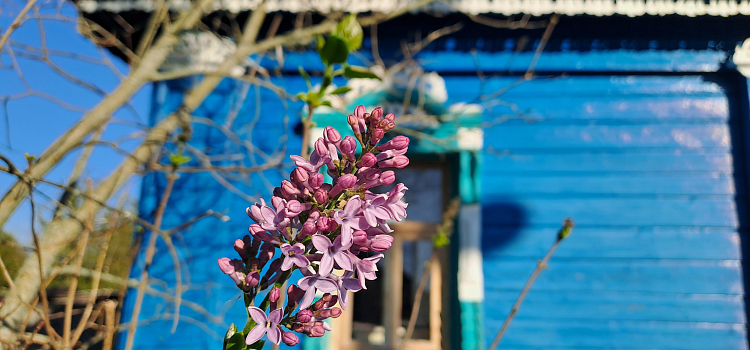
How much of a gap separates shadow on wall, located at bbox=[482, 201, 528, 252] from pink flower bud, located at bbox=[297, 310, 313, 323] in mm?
2715

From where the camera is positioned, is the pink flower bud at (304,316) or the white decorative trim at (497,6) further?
the white decorative trim at (497,6)

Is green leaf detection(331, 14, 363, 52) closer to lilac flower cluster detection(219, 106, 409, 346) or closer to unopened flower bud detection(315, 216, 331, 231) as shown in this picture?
lilac flower cluster detection(219, 106, 409, 346)

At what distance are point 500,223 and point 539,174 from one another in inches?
19.1

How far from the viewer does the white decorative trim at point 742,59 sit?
3270 millimetres

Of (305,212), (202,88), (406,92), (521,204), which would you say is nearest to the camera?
(305,212)

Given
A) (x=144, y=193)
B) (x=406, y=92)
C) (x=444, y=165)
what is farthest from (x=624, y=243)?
(x=144, y=193)

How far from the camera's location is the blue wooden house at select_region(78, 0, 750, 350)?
122 inches

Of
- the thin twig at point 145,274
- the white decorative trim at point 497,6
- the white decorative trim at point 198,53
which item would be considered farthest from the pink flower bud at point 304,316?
the white decorative trim at point 198,53

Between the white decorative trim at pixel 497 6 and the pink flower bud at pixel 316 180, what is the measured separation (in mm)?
2829

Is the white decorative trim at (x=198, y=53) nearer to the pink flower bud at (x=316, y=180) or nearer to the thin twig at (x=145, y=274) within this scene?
the thin twig at (x=145, y=274)

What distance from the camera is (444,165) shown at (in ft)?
11.7

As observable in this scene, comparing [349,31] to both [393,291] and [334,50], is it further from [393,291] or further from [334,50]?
[393,291]

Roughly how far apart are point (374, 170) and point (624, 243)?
3.08 metres

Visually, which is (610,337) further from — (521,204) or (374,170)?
(374,170)
